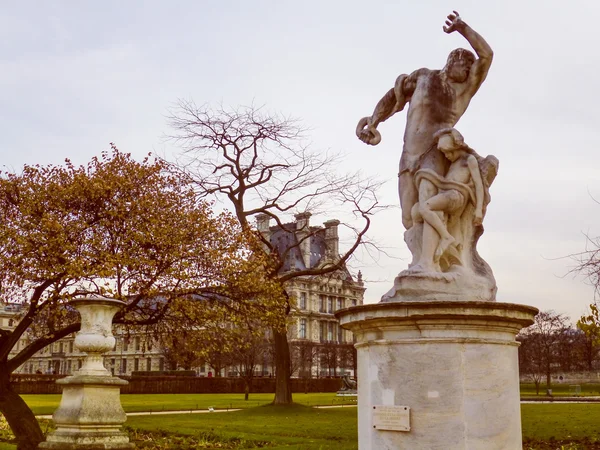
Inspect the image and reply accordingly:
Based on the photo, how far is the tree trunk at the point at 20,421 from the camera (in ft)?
47.5

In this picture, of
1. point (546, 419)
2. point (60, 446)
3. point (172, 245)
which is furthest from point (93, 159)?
point (546, 419)

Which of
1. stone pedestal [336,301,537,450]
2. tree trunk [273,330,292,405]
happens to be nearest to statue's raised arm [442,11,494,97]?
stone pedestal [336,301,537,450]

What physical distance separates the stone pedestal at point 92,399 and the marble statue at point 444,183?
5825 millimetres

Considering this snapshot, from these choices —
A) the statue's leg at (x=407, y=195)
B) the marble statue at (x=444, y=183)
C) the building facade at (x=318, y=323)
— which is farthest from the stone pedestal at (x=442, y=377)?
the building facade at (x=318, y=323)

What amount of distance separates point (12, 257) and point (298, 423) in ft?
35.9

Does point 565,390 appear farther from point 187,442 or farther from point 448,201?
point 448,201

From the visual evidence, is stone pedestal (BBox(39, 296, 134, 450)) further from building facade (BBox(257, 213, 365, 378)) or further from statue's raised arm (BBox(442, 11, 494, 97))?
building facade (BBox(257, 213, 365, 378))

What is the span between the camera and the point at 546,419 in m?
22.2

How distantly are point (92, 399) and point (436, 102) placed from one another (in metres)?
7.09

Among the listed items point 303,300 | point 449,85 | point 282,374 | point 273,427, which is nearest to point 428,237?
point 449,85

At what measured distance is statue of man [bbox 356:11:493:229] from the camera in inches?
302

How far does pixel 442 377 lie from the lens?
6500 mm

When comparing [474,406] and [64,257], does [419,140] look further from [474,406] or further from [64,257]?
[64,257]

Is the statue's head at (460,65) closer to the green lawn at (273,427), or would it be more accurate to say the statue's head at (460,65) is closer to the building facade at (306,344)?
the green lawn at (273,427)
